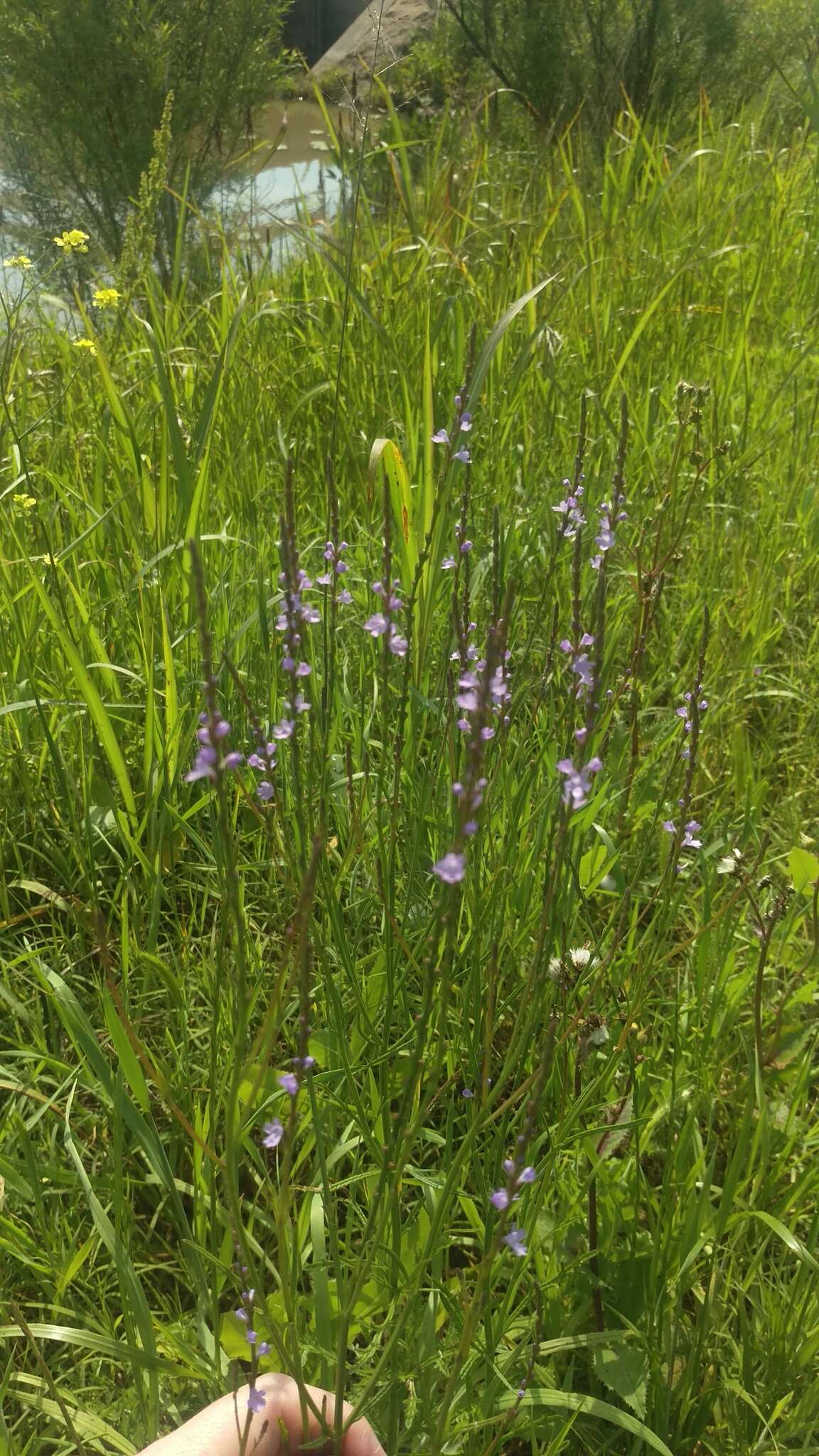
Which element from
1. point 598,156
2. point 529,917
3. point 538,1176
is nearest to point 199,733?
point 538,1176

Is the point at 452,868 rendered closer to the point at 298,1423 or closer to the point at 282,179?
the point at 298,1423

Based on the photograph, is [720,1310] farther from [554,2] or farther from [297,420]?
[554,2]

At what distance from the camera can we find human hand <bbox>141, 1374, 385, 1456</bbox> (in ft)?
2.78

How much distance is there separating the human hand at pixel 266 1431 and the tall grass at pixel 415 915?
0.05m

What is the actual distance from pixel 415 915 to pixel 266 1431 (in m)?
0.72

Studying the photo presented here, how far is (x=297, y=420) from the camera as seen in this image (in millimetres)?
2703

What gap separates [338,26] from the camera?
14.0 m

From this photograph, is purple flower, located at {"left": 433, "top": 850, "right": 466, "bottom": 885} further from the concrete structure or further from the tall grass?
the concrete structure

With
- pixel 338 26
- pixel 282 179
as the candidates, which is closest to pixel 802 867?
pixel 282 179

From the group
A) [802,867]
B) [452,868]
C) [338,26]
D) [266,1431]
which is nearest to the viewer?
[452,868]

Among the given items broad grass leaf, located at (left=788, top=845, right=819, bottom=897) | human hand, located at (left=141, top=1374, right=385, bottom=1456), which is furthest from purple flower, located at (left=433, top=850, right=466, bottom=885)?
broad grass leaf, located at (left=788, top=845, right=819, bottom=897)

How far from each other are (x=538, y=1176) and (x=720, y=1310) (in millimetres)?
289

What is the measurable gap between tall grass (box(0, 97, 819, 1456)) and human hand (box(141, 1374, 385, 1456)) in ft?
0.18

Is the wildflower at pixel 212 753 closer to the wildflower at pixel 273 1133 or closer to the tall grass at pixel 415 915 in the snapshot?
the tall grass at pixel 415 915
